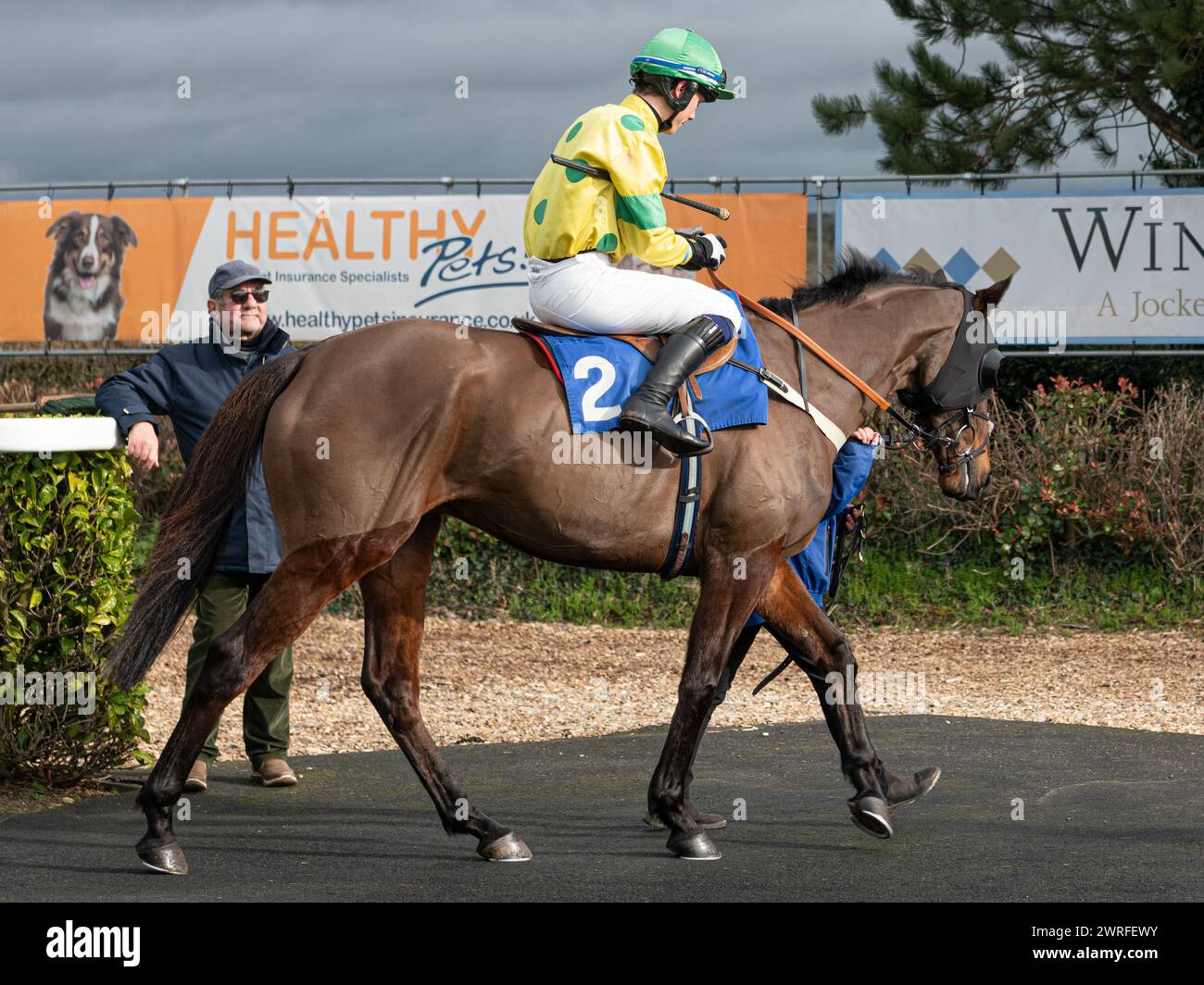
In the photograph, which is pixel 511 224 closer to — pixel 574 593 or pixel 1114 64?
pixel 574 593

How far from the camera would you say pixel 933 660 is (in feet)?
29.5

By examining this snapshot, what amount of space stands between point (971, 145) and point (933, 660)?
6021 mm

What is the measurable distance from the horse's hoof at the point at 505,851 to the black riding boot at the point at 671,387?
1.29 meters

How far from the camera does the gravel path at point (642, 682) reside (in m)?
7.23

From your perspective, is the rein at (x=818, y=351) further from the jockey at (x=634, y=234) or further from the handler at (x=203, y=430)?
the handler at (x=203, y=430)

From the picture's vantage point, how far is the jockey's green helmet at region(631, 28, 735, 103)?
15.8 feet

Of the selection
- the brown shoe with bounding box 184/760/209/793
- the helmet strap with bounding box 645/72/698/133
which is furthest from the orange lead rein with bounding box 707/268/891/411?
the brown shoe with bounding box 184/760/209/793

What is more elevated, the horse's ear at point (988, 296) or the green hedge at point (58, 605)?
the horse's ear at point (988, 296)

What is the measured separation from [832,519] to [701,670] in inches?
42.7

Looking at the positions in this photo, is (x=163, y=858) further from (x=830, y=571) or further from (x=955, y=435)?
(x=955, y=435)

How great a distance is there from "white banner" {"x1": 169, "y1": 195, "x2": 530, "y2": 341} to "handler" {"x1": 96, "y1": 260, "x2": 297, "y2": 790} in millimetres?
5652

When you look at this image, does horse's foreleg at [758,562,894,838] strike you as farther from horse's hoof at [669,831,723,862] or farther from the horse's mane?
the horse's mane

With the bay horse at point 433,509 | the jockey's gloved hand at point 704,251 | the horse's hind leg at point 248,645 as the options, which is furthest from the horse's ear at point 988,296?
the horse's hind leg at point 248,645
